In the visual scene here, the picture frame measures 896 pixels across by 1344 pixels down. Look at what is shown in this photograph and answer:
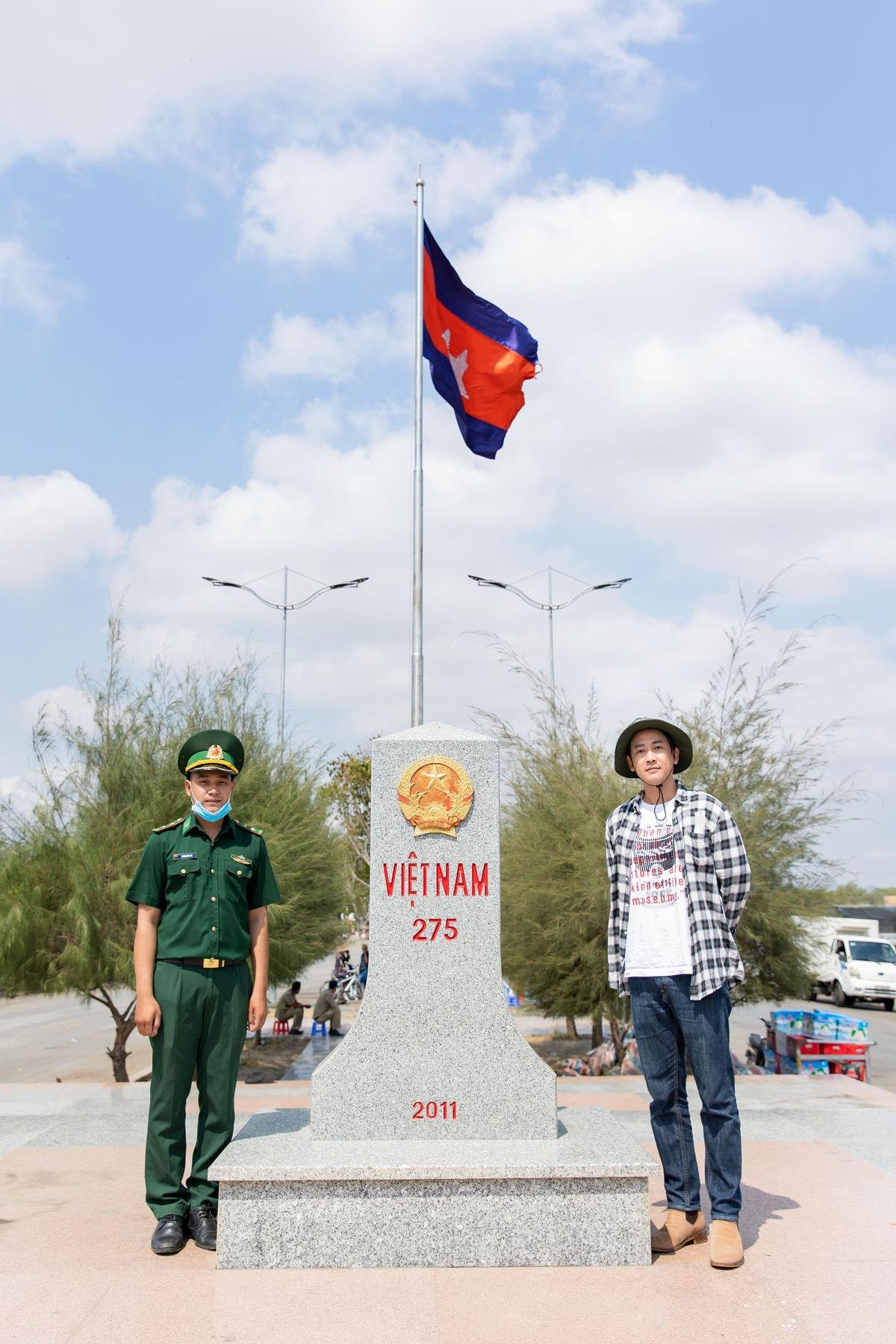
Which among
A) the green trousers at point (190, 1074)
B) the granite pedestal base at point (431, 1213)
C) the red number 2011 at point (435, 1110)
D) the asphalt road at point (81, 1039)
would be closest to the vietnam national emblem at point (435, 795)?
the green trousers at point (190, 1074)

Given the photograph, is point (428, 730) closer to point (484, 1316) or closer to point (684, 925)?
point (684, 925)

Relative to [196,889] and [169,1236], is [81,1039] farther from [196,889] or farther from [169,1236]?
[196,889]

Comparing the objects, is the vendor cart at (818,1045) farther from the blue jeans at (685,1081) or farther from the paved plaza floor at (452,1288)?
the blue jeans at (685,1081)

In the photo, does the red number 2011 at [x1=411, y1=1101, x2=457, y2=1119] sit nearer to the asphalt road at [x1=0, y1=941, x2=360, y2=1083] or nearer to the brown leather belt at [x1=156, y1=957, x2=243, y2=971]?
the brown leather belt at [x1=156, y1=957, x2=243, y2=971]

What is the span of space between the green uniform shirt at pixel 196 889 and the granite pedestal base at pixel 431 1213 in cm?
80

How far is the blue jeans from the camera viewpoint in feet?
13.0

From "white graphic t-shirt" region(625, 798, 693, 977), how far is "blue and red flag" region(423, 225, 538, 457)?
5193mm


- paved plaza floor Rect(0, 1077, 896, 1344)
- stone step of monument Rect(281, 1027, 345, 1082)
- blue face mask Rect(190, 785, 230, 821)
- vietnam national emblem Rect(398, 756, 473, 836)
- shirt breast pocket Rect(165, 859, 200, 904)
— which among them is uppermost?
vietnam national emblem Rect(398, 756, 473, 836)

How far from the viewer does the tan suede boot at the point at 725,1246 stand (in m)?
3.79

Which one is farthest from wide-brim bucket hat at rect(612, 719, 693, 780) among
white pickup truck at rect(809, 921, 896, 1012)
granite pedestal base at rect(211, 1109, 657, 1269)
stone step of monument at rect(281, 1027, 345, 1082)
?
white pickup truck at rect(809, 921, 896, 1012)

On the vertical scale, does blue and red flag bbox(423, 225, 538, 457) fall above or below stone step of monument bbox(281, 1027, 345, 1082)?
above

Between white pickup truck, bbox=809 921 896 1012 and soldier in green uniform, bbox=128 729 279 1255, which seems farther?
white pickup truck, bbox=809 921 896 1012

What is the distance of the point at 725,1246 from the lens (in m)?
3.82

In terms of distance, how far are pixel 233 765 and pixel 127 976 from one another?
7726mm
